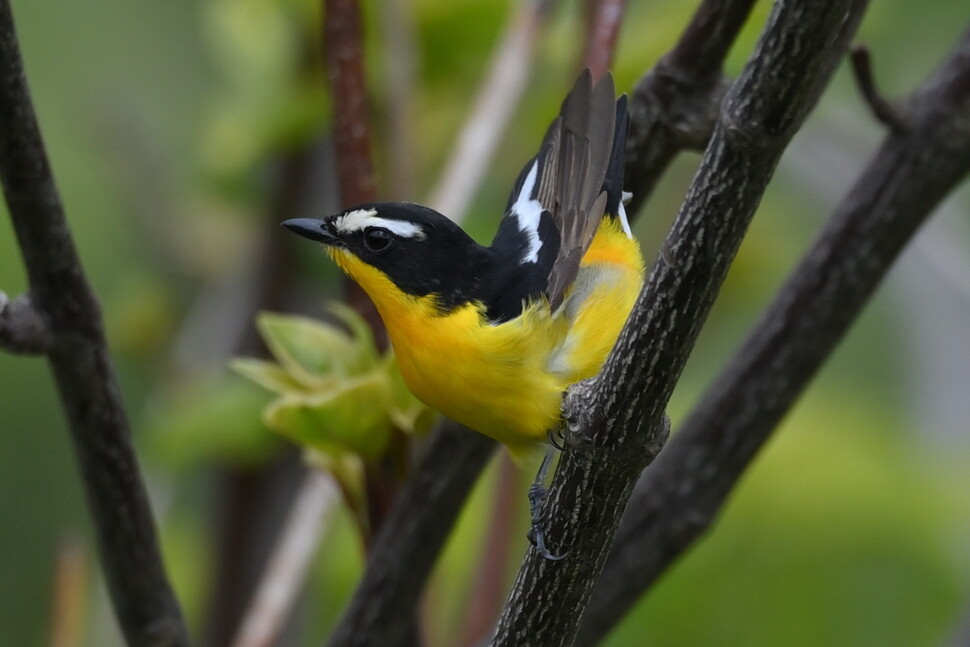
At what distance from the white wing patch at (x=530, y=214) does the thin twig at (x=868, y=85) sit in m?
0.39

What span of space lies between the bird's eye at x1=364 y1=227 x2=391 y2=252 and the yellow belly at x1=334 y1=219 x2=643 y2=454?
0.12 ft

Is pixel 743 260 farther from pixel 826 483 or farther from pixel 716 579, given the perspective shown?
pixel 716 579

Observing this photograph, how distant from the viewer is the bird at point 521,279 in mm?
1204

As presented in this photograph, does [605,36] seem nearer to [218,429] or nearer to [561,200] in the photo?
[561,200]

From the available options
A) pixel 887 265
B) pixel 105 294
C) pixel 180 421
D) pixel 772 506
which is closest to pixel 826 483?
pixel 772 506

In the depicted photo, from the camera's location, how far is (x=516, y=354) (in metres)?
1.25

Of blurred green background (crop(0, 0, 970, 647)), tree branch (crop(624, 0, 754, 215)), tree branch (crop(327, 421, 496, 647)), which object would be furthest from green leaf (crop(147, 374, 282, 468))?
tree branch (crop(624, 0, 754, 215))

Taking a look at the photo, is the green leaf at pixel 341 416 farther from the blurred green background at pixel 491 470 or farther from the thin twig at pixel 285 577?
the blurred green background at pixel 491 470

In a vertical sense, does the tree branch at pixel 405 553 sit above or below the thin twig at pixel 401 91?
below

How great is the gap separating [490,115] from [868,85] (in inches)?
16.8

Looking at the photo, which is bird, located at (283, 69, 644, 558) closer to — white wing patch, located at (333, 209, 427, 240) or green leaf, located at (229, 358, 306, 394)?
white wing patch, located at (333, 209, 427, 240)

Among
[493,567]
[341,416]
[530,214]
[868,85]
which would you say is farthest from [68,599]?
[868,85]

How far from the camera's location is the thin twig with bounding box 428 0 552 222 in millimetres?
1342

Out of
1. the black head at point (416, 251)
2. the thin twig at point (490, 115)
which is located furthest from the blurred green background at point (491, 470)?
the black head at point (416, 251)
